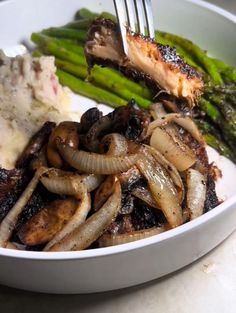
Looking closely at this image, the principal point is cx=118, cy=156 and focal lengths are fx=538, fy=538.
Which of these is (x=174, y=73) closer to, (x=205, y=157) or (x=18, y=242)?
(x=205, y=157)

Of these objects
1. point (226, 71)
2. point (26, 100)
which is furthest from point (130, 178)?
point (226, 71)

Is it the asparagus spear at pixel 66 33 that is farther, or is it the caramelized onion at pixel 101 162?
the asparagus spear at pixel 66 33

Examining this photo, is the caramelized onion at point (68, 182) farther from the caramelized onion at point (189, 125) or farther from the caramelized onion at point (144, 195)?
the caramelized onion at point (189, 125)

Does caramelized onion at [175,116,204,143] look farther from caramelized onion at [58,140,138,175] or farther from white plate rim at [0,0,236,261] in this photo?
white plate rim at [0,0,236,261]

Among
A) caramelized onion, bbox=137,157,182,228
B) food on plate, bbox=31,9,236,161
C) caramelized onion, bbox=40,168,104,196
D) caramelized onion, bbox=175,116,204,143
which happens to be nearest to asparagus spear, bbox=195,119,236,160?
food on plate, bbox=31,9,236,161

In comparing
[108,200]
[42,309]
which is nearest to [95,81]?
[108,200]

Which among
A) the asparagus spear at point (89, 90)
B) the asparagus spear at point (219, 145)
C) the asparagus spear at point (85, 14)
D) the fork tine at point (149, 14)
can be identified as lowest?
the asparagus spear at point (89, 90)

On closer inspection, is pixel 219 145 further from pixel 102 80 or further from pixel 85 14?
pixel 85 14

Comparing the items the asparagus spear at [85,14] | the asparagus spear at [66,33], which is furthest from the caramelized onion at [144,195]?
the asparagus spear at [85,14]
